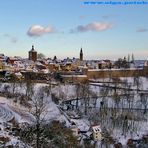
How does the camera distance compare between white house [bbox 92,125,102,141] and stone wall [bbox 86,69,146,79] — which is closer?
white house [bbox 92,125,102,141]

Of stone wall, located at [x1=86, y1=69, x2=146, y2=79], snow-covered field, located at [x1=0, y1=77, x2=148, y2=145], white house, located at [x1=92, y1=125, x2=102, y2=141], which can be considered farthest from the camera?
stone wall, located at [x1=86, y1=69, x2=146, y2=79]

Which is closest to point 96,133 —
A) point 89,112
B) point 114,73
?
point 89,112

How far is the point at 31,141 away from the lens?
17.5 m

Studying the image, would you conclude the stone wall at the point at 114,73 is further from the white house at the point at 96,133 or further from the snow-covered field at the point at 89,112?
the white house at the point at 96,133

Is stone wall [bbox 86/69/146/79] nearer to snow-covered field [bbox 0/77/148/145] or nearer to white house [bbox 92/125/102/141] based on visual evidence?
snow-covered field [bbox 0/77/148/145]

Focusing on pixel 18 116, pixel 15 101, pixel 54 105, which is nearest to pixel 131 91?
pixel 54 105

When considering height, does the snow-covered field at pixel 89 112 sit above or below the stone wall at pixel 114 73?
→ below

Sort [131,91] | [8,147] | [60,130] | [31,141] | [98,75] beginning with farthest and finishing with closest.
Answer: [98,75], [131,91], [60,130], [31,141], [8,147]

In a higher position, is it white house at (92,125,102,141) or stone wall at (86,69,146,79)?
stone wall at (86,69,146,79)

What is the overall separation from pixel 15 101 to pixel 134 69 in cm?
3017

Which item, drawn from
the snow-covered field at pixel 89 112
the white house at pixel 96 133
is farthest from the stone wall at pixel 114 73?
the white house at pixel 96 133

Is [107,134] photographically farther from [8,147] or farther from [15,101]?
[8,147]

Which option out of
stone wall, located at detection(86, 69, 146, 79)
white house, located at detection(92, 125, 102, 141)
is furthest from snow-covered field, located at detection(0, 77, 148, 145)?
stone wall, located at detection(86, 69, 146, 79)

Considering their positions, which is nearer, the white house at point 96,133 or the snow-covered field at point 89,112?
the white house at point 96,133
